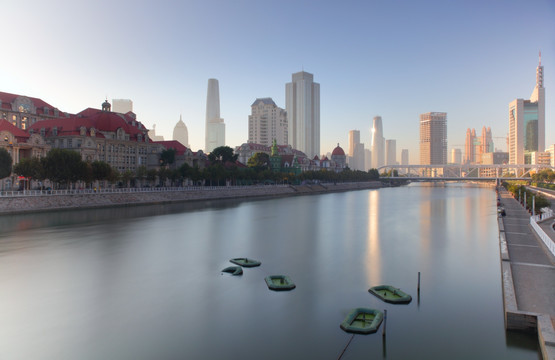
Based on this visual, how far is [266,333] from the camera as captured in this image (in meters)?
15.6

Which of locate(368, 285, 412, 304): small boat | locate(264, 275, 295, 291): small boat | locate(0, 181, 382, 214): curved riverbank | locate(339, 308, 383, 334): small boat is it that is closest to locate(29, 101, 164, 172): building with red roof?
locate(0, 181, 382, 214): curved riverbank

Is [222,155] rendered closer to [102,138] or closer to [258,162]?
[258,162]

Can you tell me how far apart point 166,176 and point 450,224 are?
53.9m

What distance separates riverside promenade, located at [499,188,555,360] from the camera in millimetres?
13195

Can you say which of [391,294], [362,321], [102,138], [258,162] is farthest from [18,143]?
[258,162]

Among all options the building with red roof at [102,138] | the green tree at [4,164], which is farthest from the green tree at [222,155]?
the green tree at [4,164]

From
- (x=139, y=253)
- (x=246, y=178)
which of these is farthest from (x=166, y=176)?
(x=139, y=253)

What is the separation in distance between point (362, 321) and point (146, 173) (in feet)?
220

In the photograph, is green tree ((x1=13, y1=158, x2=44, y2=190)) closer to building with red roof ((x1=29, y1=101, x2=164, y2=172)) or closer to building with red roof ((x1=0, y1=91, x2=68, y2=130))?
building with red roof ((x1=29, y1=101, x2=164, y2=172))

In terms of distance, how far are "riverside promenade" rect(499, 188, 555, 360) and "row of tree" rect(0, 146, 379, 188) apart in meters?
55.1

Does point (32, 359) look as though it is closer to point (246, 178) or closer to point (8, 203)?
point (8, 203)

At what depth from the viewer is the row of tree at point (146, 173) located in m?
53.6

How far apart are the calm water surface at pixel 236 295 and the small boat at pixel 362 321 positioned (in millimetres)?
431

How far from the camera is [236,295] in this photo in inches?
787
